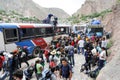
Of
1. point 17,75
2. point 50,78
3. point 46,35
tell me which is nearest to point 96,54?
point 50,78

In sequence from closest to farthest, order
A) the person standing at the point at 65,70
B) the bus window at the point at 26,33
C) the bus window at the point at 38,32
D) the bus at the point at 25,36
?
the person standing at the point at 65,70 < the bus at the point at 25,36 < the bus window at the point at 26,33 < the bus window at the point at 38,32

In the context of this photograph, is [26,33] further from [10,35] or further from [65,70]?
[65,70]

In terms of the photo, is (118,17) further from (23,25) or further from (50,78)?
(50,78)

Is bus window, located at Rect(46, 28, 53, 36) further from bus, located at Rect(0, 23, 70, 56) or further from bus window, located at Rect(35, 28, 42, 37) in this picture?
bus window, located at Rect(35, 28, 42, 37)

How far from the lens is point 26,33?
22.5 metres

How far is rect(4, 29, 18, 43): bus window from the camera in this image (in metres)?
19.0

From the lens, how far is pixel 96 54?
642 inches

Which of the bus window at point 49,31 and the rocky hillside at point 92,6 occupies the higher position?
the rocky hillside at point 92,6

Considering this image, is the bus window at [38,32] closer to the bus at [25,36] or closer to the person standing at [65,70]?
the bus at [25,36]

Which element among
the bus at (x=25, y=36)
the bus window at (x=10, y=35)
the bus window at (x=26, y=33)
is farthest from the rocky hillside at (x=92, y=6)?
the bus window at (x=10, y=35)

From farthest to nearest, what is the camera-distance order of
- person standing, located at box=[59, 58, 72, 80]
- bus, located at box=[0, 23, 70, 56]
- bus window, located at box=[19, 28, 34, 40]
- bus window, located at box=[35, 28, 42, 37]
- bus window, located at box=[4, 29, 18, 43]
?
bus window, located at box=[35, 28, 42, 37], bus window, located at box=[19, 28, 34, 40], bus window, located at box=[4, 29, 18, 43], bus, located at box=[0, 23, 70, 56], person standing, located at box=[59, 58, 72, 80]

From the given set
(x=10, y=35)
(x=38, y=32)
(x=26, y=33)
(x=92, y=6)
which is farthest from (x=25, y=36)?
(x=92, y=6)

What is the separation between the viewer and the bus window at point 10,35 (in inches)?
746

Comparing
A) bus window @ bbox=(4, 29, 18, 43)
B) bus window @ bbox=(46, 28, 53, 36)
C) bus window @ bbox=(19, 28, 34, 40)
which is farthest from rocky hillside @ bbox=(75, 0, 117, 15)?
bus window @ bbox=(4, 29, 18, 43)
